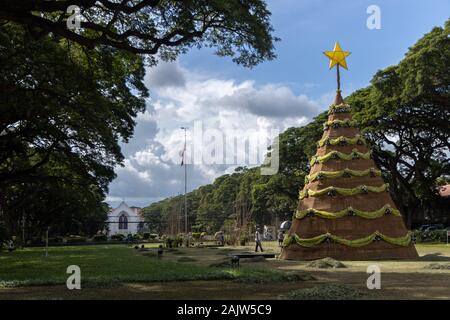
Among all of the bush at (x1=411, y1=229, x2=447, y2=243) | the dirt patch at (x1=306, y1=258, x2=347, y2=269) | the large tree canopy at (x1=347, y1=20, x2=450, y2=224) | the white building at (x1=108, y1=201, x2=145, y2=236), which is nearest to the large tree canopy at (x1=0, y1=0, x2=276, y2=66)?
the dirt patch at (x1=306, y1=258, x2=347, y2=269)

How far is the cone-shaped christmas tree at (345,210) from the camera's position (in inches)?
813

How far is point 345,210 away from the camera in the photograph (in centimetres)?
2106

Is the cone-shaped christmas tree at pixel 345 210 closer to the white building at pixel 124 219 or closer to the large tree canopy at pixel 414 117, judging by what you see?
the large tree canopy at pixel 414 117

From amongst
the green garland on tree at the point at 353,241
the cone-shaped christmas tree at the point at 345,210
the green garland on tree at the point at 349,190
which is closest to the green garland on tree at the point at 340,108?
the cone-shaped christmas tree at the point at 345,210

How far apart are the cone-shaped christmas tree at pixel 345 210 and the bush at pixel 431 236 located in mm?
19247

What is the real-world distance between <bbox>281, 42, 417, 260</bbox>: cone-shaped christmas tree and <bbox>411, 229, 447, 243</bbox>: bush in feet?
63.1

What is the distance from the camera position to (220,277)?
1342cm

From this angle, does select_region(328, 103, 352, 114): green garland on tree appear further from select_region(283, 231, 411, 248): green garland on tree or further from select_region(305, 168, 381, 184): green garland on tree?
select_region(283, 231, 411, 248): green garland on tree

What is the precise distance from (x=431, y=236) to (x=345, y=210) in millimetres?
22284

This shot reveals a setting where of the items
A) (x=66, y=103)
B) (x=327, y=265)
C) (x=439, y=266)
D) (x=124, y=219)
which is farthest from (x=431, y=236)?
(x=124, y=219)

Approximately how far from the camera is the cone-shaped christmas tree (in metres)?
20.7

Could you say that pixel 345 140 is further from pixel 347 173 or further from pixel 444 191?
pixel 444 191
